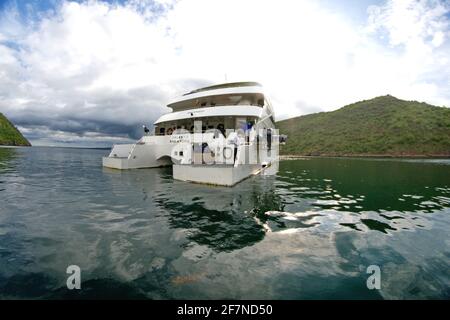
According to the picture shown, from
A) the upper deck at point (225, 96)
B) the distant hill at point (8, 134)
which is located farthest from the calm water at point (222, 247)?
the distant hill at point (8, 134)

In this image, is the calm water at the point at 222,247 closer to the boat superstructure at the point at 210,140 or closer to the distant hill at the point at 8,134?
the boat superstructure at the point at 210,140

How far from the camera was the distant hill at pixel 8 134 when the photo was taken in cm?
14125

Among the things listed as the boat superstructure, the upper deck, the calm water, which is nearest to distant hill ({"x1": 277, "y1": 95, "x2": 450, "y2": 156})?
the upper deck

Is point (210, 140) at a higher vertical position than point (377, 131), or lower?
lower

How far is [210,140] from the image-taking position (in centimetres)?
1645

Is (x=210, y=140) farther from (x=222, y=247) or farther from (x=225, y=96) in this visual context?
(x=222, y=247)

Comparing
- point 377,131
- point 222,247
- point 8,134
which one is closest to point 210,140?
point 222,247

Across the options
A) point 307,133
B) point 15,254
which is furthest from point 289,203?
point 307,133

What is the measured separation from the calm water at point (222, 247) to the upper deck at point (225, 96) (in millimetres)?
12465

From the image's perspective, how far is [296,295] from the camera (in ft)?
11.2

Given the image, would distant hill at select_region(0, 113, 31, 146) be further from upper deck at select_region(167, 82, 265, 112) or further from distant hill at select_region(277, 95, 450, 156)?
upper deck at select_region(167, 82, 265, 112)

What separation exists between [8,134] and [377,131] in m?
197

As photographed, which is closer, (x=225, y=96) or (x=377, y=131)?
(x=225, y=96)

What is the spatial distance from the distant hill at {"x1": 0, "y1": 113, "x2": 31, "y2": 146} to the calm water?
603ft
